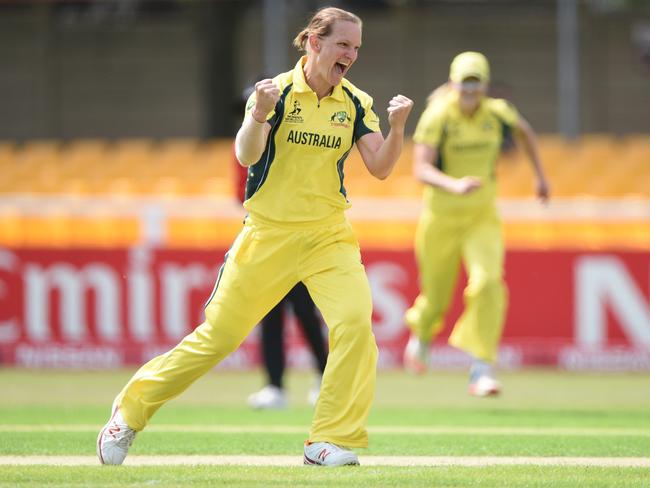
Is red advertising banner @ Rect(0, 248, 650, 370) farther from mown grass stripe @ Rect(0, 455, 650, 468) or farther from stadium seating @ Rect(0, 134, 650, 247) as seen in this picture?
mown grass stripe @ Rect(0, 455, 650, 468)

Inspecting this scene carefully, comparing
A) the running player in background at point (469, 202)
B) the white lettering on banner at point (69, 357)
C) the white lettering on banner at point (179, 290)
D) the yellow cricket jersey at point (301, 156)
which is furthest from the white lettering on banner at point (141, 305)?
the yellow cricket jersey at point (301, 156)

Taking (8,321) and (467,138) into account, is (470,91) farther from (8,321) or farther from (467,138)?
(8,321)

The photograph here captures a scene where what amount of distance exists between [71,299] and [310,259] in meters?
7.40

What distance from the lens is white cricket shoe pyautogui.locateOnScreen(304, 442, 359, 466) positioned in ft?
22.6

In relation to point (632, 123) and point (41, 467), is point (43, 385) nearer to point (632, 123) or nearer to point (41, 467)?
point (41, 467)

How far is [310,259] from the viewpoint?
23.3ft

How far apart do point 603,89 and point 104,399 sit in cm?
1673

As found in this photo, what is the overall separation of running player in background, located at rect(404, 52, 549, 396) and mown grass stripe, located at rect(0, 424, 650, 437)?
56.7 inches

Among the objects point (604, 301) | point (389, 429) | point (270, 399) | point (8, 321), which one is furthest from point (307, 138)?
point (8, 321)

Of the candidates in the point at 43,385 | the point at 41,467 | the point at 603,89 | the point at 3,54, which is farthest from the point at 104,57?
the point at 41,467

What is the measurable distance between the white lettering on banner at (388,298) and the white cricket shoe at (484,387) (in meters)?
3.04

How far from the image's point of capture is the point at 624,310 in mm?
13562

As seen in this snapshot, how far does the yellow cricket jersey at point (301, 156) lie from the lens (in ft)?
23.0

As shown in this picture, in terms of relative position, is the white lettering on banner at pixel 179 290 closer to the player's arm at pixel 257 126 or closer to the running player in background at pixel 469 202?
the running player in background at pixel 469 202
